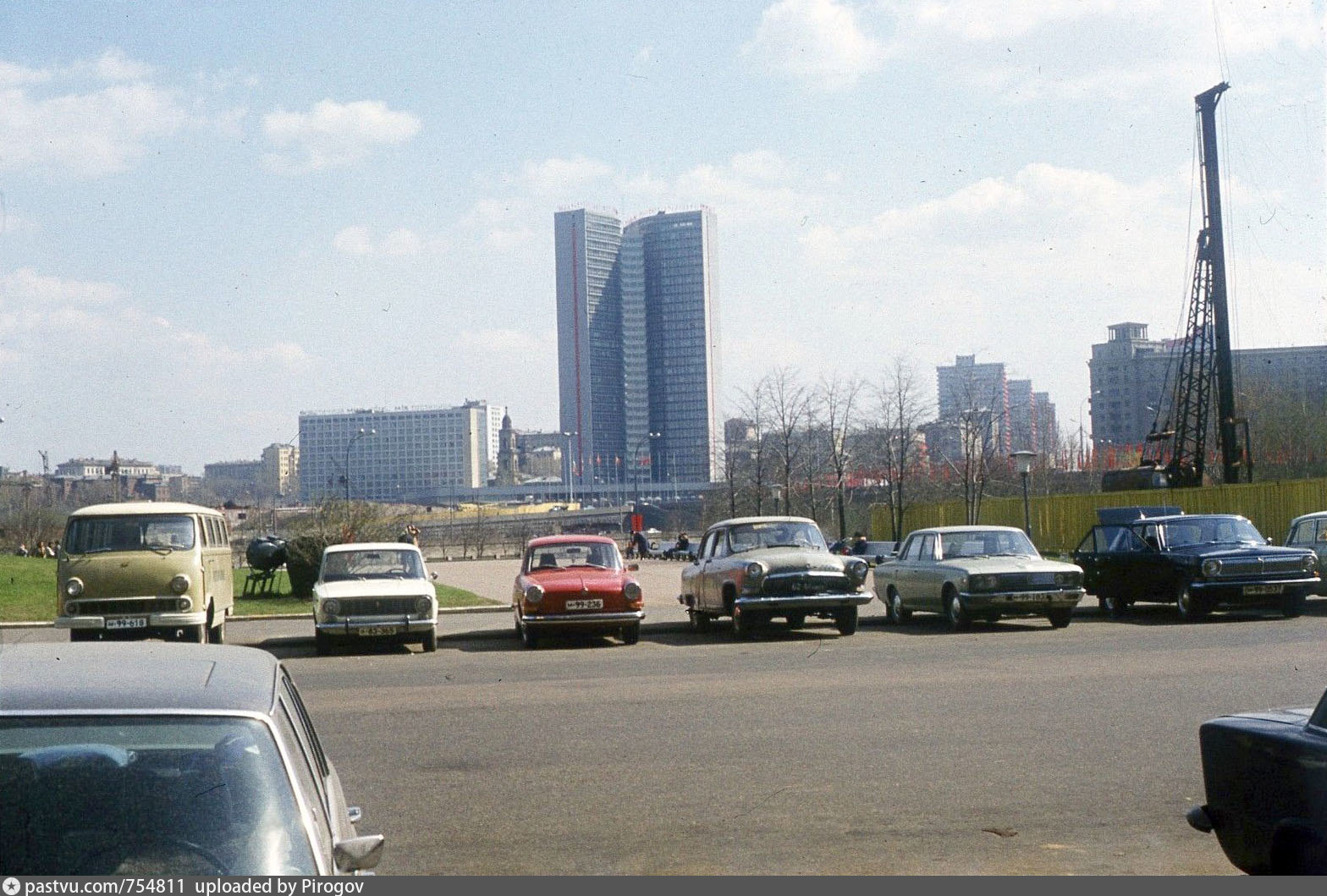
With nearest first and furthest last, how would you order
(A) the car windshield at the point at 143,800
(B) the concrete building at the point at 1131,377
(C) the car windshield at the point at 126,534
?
(A) the car windshield at the point at 143,800, (C) the car windshield at the point at 126,534, (B) the concrete building at the point at 1131,377

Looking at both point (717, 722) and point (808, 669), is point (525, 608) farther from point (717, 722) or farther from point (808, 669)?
point (717, 722)

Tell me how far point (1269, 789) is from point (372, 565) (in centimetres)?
1596

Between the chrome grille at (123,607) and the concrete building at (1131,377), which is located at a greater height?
the concrete building at (1131,377)

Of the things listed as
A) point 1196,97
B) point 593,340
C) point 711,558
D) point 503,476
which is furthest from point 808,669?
point 503,476

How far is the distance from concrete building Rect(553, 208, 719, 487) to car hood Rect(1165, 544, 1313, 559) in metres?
123

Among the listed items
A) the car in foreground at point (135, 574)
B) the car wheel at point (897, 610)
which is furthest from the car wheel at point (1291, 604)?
the car in foreground at point (135, 574)

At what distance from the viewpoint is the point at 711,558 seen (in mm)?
20828

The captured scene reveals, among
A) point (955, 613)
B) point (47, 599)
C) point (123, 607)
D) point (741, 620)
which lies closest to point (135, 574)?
point (123, 607)

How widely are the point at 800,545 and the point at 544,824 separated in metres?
13.2

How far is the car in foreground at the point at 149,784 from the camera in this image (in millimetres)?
3490

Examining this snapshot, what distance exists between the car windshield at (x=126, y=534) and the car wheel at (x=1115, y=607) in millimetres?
14591

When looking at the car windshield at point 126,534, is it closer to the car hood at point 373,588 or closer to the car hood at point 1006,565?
the car hood at point 373,588

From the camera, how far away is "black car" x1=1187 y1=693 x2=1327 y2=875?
16.0 feet

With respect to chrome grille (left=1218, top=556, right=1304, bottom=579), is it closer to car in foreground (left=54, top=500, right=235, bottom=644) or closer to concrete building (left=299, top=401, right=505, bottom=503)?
car in foreground (left=54, top=500, right=235, bottom=644)
